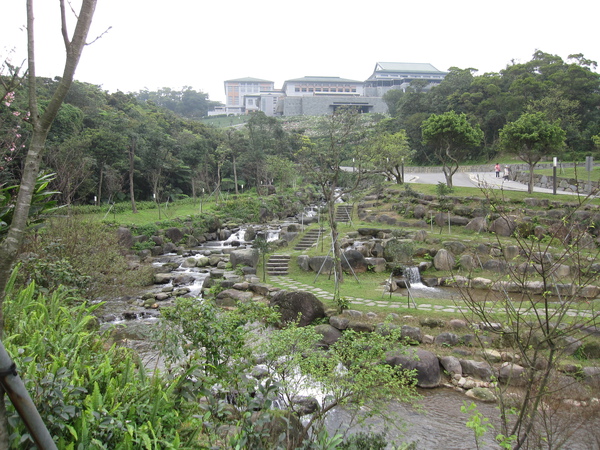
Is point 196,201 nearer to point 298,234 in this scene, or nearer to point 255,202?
point 255,202

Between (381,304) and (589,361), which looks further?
(381,304)

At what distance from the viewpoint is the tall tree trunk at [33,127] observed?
2.18 metres

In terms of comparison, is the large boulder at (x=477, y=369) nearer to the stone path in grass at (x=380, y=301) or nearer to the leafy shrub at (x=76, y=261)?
the stone path in grass at (x=380, y=301)

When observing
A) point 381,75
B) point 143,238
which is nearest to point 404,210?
point 143,238

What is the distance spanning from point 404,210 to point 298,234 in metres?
5.95

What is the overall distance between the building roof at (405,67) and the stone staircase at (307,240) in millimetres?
80970

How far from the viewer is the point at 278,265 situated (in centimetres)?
1529

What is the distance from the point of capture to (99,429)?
2943mm

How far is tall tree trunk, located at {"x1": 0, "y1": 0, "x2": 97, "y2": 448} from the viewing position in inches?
85.9

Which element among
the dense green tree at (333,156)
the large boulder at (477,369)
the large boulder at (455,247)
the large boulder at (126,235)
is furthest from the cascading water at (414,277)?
the large boulder at (126,235)

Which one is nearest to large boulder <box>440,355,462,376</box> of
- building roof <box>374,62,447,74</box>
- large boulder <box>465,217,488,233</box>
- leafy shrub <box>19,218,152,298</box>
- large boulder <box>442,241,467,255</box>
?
leafy shrub <box>19,218,152,298</box>

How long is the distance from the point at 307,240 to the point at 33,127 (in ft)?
52.9

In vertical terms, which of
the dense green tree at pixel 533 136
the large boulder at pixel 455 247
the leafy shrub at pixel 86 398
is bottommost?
the large boulder at pixel 455 247

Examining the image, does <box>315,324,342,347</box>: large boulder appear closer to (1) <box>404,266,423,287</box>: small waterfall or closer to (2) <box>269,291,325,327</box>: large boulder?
(2) <box>269,291,325,327</box>: large boulder
